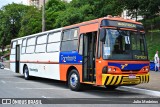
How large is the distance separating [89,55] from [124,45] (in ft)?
5.44

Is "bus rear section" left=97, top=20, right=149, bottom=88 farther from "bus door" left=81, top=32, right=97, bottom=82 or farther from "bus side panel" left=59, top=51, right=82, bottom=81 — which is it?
"bus side panel" left=59, top=51, right=82, bottom=81

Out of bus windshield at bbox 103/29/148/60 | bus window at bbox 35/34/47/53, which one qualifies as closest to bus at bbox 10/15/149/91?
bus windshield at bbox 103/29/148/60

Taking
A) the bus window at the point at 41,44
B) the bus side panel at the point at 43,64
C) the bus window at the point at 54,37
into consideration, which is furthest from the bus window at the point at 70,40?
the bus window at the point at 41,44

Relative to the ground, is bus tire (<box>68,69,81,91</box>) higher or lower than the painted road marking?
higher

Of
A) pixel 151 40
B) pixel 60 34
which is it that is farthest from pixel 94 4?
pixel 60 34

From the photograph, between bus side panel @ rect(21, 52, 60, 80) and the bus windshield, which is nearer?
the bus windshield

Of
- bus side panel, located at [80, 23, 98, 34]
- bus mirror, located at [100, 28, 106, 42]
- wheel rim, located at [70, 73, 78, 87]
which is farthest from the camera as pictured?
wheel rim, located at [70, 73, 78, 87]

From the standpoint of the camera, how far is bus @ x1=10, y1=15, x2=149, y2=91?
12.4 meters

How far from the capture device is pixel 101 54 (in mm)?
12414

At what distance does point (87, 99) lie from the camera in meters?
11.9

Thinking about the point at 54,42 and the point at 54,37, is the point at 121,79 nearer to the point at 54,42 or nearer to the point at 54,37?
the point at 54,42

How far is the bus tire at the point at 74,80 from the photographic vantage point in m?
14.0

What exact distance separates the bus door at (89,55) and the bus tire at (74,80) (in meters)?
0.54

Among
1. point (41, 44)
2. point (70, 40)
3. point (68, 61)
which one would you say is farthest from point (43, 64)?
point (70, 40)
